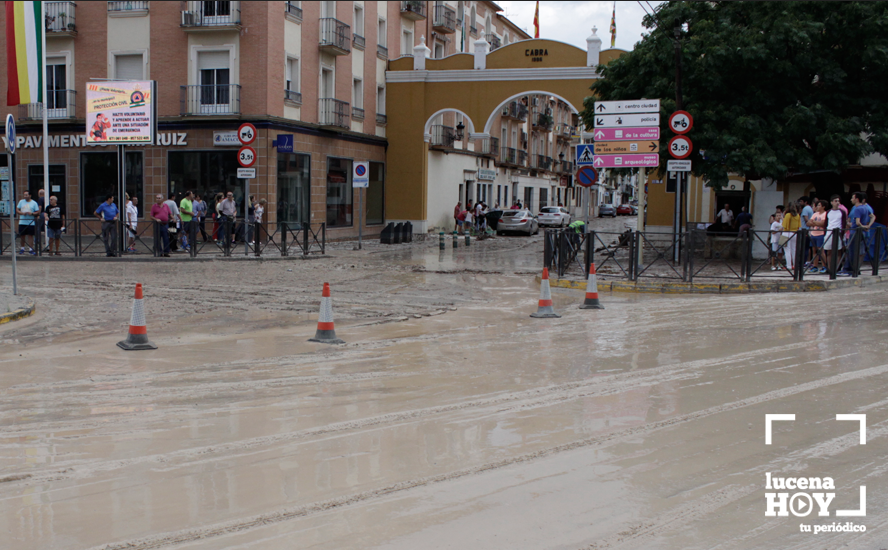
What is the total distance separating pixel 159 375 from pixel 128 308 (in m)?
5.03

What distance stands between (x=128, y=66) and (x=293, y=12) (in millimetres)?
6327

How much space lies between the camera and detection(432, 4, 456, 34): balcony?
42.8m

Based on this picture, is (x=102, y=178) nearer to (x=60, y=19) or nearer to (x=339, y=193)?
(x=60, y=19)

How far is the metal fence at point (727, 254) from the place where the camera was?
600 inches

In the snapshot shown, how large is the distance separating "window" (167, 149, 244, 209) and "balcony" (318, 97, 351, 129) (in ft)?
15.2

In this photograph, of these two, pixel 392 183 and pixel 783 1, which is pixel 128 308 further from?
pixel 392 183

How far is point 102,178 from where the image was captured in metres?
29.6

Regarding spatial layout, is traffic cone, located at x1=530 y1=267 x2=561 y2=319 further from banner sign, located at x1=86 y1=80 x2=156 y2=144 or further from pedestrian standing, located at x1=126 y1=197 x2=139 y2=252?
banner sign, located at x1=86 y1=80 x2=156 y2=144

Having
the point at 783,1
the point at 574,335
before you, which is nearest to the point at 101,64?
the point at 783,1

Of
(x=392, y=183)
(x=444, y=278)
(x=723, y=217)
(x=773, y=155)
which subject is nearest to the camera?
(x=444, y=278)

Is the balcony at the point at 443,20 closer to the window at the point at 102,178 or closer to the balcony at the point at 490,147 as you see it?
the balcony at the point at 490,147

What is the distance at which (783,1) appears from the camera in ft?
64.2

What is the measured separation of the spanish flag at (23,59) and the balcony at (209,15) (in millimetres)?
13629

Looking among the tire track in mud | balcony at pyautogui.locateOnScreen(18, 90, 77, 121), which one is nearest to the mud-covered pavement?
the tire track in mud
